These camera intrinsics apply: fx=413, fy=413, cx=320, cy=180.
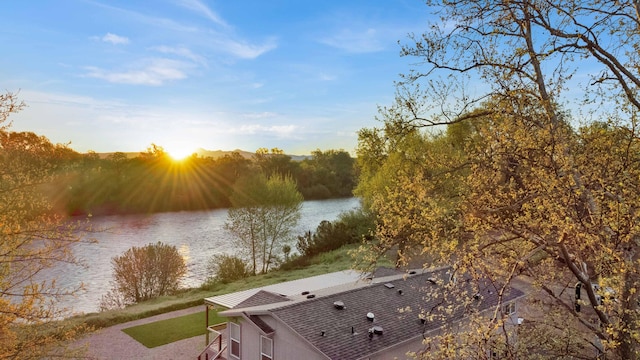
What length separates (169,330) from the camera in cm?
2311

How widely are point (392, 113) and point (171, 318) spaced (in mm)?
21611

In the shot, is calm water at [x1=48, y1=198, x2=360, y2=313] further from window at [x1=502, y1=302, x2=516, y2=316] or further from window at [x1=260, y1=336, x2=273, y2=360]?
window at [x1=502, y1=302, x2=516, y2=316]

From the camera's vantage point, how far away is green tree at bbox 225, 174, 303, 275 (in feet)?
129

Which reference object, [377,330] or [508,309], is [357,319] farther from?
[508,309]

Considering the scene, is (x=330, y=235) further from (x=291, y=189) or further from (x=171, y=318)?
(x=171, y=318)

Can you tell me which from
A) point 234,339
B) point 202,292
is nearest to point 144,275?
point 202,292

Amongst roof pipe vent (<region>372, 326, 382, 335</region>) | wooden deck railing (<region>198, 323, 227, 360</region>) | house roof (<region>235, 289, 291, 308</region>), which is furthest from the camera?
wooden deck railing (<region>198, 323, 227, 360</region>)

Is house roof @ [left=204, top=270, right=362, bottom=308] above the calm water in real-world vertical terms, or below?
above

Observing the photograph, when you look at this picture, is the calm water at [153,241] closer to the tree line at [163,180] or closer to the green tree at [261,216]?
the green tree at [261,216]

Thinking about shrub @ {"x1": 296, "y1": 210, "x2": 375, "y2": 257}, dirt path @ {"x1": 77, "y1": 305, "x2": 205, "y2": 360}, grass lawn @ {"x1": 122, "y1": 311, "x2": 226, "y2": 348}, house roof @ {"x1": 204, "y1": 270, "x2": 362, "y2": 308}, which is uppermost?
house roof @ {"x1": 204, "y1": 270, "x2": 362, "y2": 308}

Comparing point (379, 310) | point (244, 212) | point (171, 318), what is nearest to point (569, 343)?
point (379, 310)

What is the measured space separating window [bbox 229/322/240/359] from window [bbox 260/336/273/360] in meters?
1.89

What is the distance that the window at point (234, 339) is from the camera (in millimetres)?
15945

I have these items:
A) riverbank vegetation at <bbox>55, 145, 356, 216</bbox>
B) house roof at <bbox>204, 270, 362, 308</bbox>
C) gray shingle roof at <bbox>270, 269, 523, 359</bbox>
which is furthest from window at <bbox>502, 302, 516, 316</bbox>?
riverbank vegetation at <bbox>55, 145, 356, 216</bbox>
